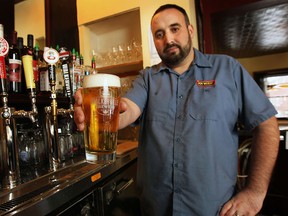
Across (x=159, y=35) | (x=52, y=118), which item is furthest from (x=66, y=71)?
(x=159, y=35)

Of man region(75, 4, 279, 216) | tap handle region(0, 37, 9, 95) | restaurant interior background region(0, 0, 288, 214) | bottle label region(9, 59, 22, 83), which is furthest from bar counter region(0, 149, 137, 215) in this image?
restaurant interior background region(0, 0, 288, 214)

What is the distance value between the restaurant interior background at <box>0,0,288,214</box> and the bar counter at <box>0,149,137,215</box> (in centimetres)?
94

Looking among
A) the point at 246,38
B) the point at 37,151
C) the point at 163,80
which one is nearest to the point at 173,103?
the point at 163,80

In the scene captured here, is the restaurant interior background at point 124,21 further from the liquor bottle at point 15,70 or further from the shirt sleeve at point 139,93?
the shirt sleeve at point 139,93

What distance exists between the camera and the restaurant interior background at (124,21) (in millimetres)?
1443

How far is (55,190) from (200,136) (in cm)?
57

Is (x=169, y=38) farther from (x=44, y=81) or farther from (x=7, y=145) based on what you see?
(x=7, y=145)

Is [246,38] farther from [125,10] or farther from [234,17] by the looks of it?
[125,10]

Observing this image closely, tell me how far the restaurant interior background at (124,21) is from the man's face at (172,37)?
1.99 ft

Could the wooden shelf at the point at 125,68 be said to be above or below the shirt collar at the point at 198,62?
above

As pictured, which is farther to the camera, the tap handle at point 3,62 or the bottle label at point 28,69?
the bottle label at point 28,69

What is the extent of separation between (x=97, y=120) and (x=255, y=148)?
2.21 feet

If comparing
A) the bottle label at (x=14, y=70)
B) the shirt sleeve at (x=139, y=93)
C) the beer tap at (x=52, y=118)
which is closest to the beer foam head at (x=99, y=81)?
the shirt sleeve at (x=139, y=93)

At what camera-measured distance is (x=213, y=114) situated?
33.8 inches
